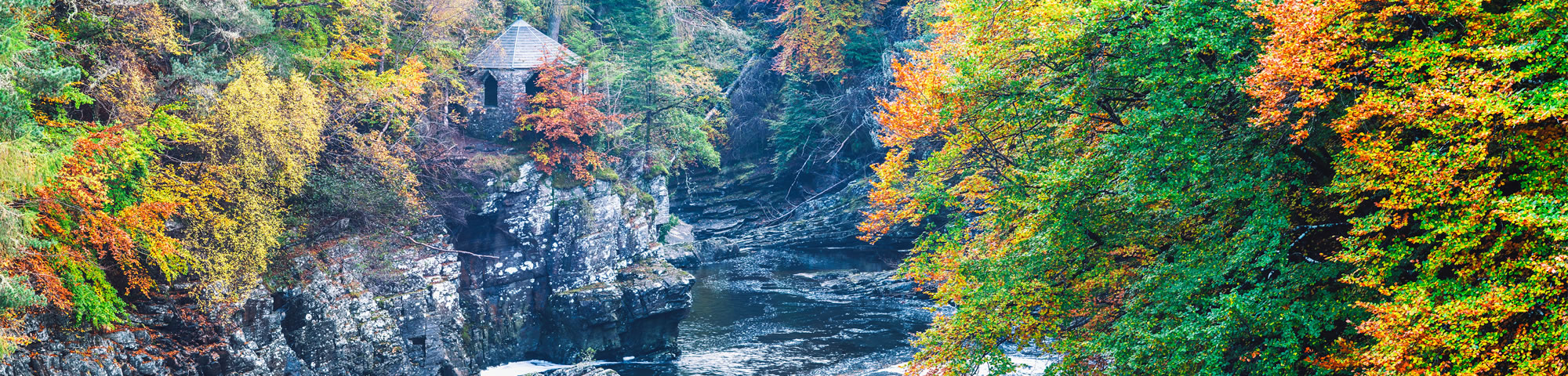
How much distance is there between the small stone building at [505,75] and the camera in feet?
87.2

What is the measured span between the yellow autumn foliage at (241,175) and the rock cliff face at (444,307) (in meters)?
0.88

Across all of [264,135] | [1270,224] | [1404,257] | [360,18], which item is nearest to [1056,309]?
[1270,224]

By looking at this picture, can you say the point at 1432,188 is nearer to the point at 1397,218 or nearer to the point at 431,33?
the point at 1397,218

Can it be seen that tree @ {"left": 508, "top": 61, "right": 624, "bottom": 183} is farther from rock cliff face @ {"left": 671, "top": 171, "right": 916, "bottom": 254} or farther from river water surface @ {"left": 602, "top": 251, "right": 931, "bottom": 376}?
rock cliff face @ {"left": 671, "top": 171, "right": 916, "bottom": 254}

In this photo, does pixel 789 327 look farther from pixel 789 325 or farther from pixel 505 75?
pixel 505 75

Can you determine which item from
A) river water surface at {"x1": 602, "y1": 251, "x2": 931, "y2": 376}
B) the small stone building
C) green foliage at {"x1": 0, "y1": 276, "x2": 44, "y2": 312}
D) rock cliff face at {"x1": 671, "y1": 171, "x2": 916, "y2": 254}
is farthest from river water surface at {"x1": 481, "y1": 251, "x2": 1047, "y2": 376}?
green foliage at {"x1": 0, "y1": 276, "x2": 44, "y2": 312}

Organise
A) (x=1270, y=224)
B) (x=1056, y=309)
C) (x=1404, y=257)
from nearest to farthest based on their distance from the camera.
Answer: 1. (x=1404, y=257)
2. (x=1270, y=224)
3. (x=1056, y=309)

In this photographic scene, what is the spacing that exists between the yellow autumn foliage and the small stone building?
27.8 ft

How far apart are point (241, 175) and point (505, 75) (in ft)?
33.5

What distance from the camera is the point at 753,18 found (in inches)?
1842

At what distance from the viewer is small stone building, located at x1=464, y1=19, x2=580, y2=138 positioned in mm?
26578

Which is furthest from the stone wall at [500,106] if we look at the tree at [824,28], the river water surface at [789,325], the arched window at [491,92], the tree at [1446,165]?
the tree at [1446,165]

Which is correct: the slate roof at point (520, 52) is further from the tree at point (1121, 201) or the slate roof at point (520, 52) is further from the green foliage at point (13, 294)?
the green foliage at point (13, 294)

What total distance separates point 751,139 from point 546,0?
16.1m
